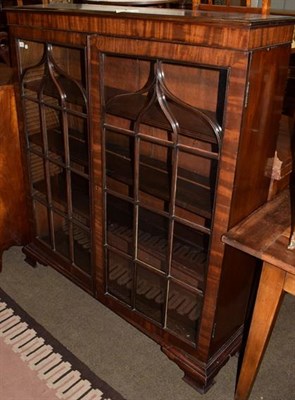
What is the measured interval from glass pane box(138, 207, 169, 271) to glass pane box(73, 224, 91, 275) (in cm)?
23

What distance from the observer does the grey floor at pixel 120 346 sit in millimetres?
1354

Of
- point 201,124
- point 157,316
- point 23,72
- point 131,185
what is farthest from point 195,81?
point 157,316

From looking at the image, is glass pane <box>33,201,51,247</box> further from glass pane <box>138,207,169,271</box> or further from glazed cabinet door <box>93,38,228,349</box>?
glass pane <box>138,207,169,271</box>

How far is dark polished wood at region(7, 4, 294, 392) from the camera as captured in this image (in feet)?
3.16

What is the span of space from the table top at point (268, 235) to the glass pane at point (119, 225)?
1.41ft

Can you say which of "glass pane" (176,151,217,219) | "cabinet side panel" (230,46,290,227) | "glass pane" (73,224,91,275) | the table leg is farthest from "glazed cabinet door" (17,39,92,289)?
the table leg

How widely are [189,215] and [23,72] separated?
2.56 feet

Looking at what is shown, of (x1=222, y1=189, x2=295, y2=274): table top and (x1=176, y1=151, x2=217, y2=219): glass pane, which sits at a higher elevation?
(x1=176, y1=151, x2=217, y2=219): glass pane

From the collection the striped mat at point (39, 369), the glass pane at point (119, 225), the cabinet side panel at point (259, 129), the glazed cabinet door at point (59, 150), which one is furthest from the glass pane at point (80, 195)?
the cabinet side panel at point (259, 129)

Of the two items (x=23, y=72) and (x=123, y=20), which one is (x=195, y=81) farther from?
(x=23, y=72)

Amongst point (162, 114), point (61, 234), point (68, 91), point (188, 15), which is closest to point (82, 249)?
point (61, 234)

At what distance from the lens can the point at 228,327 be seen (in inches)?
52.7

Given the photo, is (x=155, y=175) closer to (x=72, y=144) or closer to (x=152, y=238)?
(x=152, y=238)

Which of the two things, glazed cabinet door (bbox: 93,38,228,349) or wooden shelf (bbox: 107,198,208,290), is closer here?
Answer: glazed cabinet door (bbox: 93,38,228,349)
